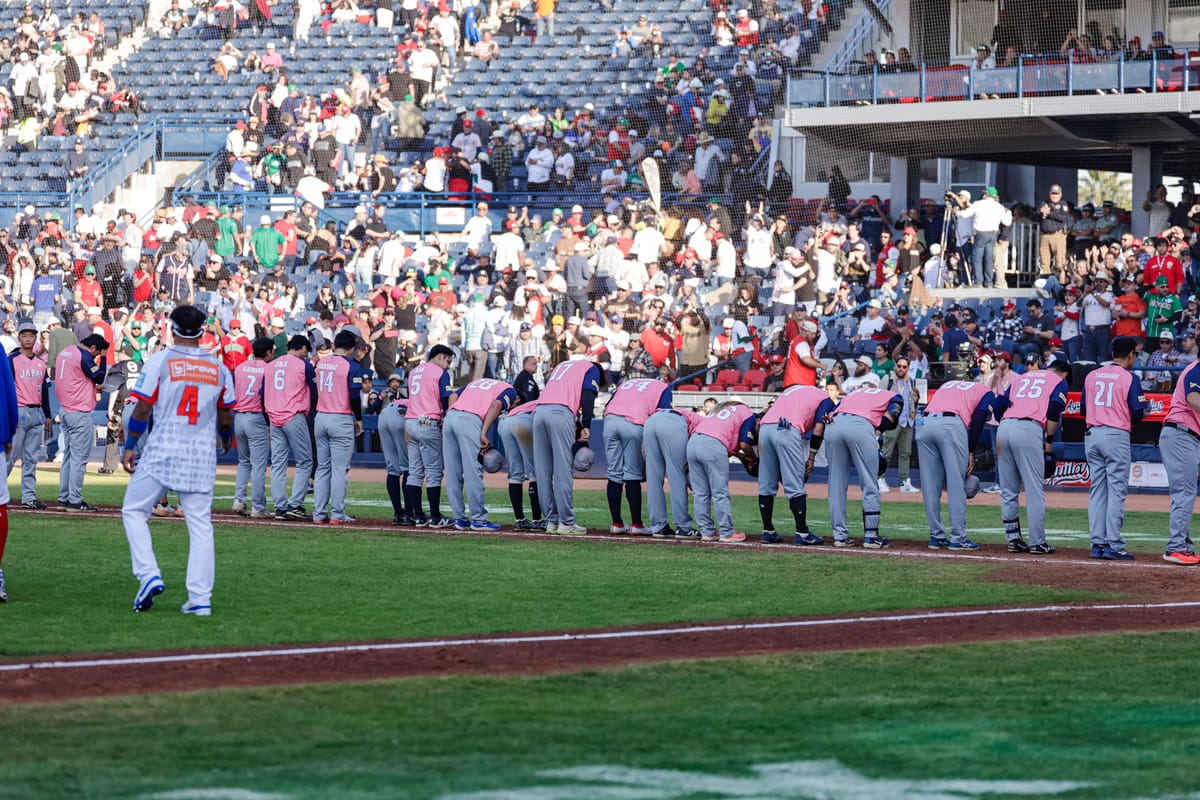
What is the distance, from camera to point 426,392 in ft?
56.3

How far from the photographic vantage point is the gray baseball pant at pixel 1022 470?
1480cm

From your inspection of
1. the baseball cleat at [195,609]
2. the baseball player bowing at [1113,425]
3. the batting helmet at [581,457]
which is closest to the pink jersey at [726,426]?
the batting helmet at [581,457]

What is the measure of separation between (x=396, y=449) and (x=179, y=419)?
7234 millimetres

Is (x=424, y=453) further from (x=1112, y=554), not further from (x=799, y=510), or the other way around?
(x=1112, y=554)

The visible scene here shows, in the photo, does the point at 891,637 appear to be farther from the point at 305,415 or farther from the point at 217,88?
the point at 217,88

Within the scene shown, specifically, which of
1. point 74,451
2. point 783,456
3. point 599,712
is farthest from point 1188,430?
point 74,451

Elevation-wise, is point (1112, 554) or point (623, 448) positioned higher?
point (623, 448)

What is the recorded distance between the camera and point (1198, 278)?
25.6m

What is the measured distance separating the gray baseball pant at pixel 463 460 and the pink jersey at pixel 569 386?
31.4 inches

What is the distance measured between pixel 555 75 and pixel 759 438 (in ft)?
73.8

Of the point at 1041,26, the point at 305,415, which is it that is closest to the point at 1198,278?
the point at 1041,26

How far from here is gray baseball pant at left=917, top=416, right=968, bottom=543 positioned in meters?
15.2

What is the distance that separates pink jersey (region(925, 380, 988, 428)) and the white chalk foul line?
391 centimetres

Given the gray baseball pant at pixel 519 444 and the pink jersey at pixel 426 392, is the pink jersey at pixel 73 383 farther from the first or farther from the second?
the gray baseball pant at pixel 519 444
